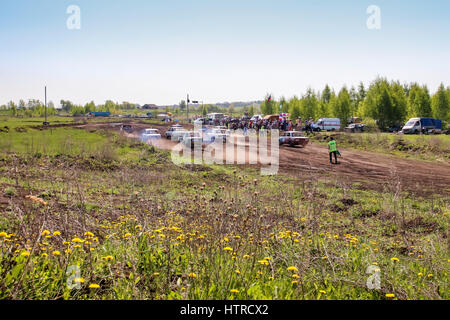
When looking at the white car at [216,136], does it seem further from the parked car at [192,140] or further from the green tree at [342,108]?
the green tree at [342,108]

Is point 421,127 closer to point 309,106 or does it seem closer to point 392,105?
point 392,105

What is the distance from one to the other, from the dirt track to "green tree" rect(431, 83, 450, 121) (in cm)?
3723

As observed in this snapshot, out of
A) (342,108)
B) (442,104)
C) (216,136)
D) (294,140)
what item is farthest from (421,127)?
(216,136)

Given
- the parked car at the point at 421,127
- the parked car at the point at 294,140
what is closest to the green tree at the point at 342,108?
the parked car at the point at 421,127

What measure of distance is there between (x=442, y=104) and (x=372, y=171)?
44.2 metres

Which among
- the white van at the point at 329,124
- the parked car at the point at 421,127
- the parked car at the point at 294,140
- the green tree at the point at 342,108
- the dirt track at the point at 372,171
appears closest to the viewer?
the dirt track at the point at 372,171

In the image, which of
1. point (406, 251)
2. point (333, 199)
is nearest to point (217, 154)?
point (333, 199)

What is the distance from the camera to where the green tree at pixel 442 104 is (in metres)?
53.6

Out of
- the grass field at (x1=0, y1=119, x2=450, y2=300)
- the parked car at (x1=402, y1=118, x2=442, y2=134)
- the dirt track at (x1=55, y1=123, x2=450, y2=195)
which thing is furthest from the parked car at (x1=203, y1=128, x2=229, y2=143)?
the parked car at (x1=402, y1=118, x2=442, y2=134)

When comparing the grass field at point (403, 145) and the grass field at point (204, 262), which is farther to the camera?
the grass field at point (403, 145)

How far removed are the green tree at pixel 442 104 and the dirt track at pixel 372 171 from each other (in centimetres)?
3723

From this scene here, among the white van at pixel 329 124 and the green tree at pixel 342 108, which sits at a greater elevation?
the green tree at pixel 342 108

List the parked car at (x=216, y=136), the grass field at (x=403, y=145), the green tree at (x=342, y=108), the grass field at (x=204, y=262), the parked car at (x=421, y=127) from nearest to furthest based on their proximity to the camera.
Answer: the grass field at (x=204, y=262)
the grass field at (x=403, y=145)
the parked car at (x=216, y=136)
the parked car at (x=421, y=127)
the green tree at (x=342, y=108)

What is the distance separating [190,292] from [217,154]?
22562 mm
